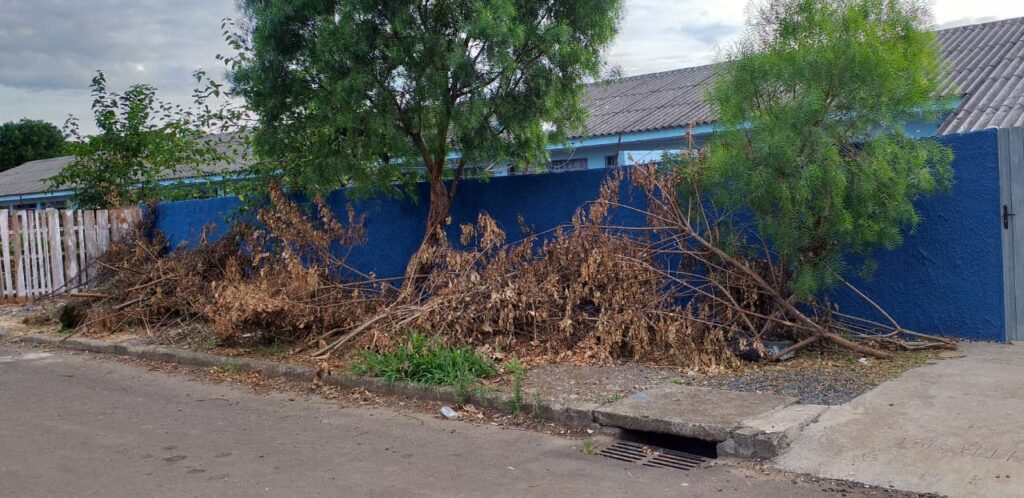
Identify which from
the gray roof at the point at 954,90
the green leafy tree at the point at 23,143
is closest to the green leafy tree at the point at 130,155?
the gray roof at the point at 954,90

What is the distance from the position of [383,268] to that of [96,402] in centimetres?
459

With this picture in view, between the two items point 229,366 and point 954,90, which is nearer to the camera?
point 954,90

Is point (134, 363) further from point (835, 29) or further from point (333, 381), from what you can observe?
point (835, 29)

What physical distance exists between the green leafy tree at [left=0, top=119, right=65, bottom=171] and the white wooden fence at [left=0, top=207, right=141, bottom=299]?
47.5 m

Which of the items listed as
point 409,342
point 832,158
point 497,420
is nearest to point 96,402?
point 409,342

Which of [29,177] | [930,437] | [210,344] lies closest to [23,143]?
[29,177]

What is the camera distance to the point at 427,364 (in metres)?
7.77

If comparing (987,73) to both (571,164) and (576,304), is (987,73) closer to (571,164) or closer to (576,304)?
(571,164)

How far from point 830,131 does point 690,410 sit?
278 cm

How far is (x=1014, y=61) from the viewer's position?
14070mm

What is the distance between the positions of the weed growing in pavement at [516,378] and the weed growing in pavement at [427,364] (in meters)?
0.14

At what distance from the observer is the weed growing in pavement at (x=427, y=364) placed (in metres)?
7.54

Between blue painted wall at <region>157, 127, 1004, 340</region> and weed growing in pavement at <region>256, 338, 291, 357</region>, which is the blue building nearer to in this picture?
blue painted wall at <region>157, 127, 1004, 340</region>

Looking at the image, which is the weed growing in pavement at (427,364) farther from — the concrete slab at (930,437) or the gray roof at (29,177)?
the gray roof at (29,177)
